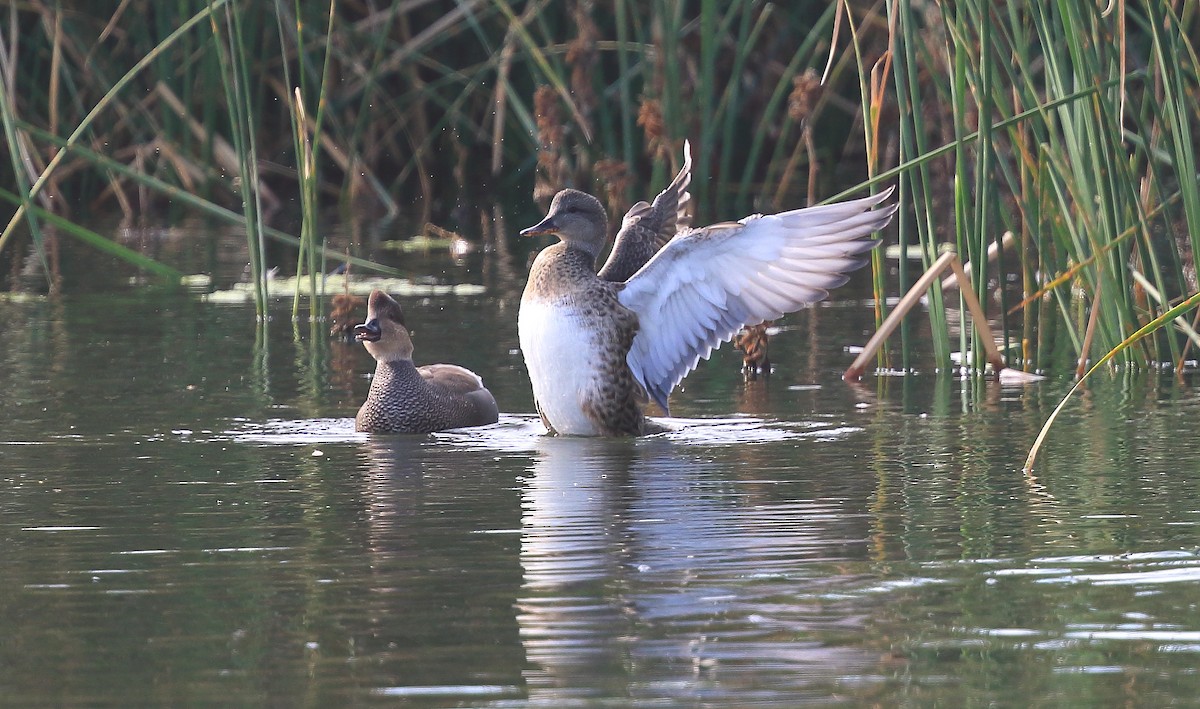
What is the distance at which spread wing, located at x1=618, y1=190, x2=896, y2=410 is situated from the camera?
19.6 feet

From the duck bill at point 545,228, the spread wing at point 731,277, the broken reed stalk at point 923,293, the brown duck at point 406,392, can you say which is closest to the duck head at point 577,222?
the duck bill at point 545,228

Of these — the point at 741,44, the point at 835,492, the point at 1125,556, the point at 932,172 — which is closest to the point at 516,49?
the point at 741,44

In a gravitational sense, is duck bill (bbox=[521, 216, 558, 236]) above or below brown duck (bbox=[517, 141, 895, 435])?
above

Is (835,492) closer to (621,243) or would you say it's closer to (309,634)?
(309,634)

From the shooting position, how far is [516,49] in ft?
43.8

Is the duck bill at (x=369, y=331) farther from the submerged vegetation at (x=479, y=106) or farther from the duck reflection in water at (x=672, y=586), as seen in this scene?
the submerged vegetation at (x=479, y=106)

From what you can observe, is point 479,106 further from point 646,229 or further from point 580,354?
point 580,354

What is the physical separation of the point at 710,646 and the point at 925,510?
136 cm

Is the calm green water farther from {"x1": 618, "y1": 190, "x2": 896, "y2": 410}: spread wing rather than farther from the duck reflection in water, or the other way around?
{"x1": 618, "y1": 190, "x2": 896, "y2": 410}: spread wing

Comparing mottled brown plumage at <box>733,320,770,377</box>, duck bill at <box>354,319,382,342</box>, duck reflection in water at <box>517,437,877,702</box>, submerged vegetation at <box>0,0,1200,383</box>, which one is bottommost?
duck reflection in water at <box>517,437,877,702</box>

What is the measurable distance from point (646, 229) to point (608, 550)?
2.91 metres

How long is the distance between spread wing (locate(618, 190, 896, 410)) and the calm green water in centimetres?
24

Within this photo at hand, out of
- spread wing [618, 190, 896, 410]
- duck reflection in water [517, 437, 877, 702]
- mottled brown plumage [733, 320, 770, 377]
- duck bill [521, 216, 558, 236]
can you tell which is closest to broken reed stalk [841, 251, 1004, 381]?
spread wing [618, 190, 896, 410]

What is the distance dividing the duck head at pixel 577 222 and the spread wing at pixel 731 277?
0.40 metres
